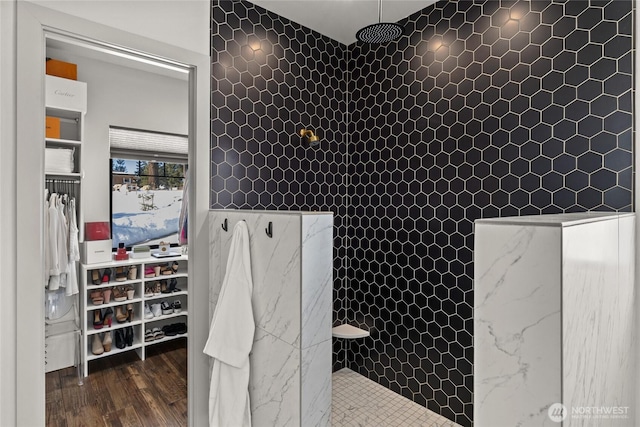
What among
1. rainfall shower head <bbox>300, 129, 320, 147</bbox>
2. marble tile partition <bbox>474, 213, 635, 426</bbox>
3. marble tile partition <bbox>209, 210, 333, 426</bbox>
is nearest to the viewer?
marble tile partition <bbox>474, 213, 635, 426</bbox>

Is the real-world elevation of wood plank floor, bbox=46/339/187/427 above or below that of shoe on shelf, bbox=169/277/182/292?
below

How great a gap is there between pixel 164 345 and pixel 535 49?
2346 millimetres

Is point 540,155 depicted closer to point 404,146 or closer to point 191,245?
point 404,146

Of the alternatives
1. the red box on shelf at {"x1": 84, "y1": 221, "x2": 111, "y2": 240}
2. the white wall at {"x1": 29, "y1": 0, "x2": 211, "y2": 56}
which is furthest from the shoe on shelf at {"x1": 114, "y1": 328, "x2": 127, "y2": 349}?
the white wall at {"x1": 29, "y1": 0, "x2": 211, "y2": 56}

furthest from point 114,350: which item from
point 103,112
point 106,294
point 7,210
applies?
point 103,112

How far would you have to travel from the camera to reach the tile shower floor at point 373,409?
2039 mm

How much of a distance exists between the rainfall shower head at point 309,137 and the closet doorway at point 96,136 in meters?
0.67

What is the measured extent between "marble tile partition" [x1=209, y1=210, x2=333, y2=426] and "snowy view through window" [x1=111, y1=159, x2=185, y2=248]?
505 millimetres

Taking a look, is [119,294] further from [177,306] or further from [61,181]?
[61,181]

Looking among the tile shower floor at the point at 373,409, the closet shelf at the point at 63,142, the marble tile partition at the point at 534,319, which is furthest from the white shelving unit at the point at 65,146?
the marble tile partition at the point at 534,319

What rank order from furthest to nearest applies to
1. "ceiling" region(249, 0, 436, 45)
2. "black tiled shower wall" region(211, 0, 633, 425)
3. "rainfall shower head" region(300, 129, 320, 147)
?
"rainfall shower head" region(300, 129, 320, 147) < "ceiling" region(249, 0, 436, 45) < "black tiled shower wall" region(211, 0, 633, 425)

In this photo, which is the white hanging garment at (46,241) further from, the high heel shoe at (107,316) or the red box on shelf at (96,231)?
the high heel shoe at (107,316)

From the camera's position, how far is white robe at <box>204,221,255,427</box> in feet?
5.01

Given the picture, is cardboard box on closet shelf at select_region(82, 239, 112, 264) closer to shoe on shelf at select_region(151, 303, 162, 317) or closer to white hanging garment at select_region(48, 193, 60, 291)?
white hanging garment at select_region(48, 193, 60, 291)
